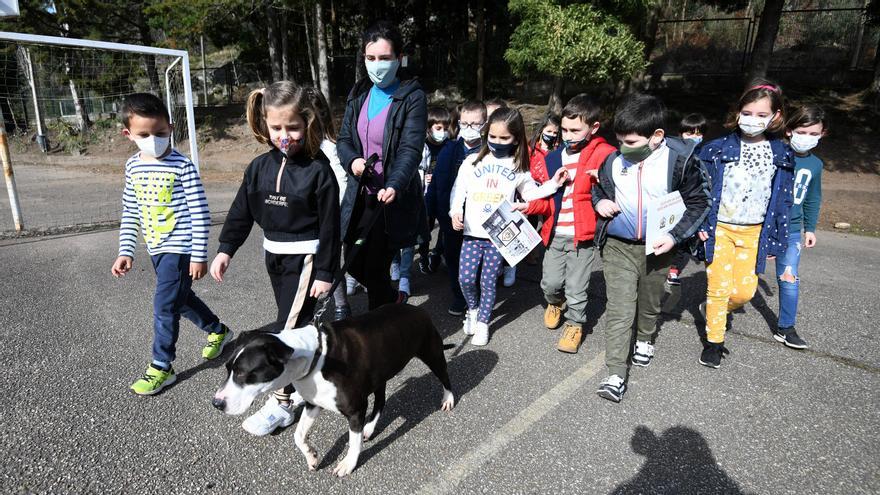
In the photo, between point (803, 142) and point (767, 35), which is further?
point (767, 35)

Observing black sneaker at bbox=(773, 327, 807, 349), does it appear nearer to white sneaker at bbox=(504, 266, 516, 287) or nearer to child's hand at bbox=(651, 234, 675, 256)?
child's hand at bbox=(651, 234, 675, 256)

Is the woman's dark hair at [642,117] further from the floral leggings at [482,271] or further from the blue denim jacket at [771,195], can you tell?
the floral leggings at [482,271]

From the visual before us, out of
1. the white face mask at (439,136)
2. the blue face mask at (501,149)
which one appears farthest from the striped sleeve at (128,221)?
the white face mask at (439,136)

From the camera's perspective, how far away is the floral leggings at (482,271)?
3920 mm

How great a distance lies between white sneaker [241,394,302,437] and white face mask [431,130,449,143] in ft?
11.4

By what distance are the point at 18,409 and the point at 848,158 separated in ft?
51.1

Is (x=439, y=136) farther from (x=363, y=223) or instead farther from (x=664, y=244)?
(x=664, y=244)

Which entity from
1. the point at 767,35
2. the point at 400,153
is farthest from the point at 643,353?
the point at 767,35

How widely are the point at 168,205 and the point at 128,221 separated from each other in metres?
0.37

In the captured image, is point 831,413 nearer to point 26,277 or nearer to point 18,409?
point 18,409

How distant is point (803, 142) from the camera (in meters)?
3.69

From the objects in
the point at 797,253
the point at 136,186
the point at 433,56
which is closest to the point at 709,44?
the point at 433,56

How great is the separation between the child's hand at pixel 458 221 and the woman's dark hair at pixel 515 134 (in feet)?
1.50

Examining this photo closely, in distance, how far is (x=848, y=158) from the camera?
12.0 meters
